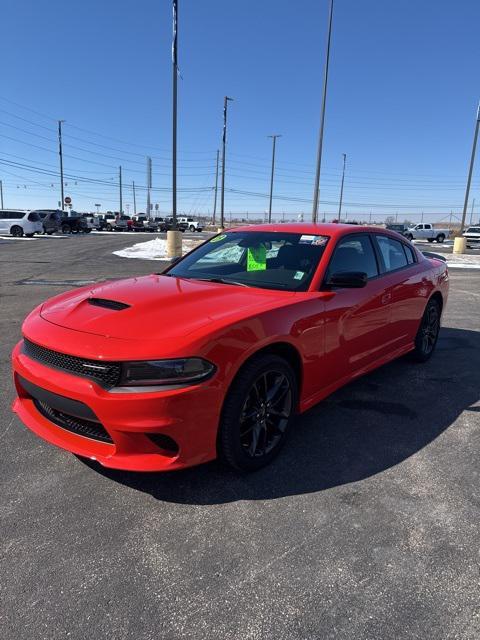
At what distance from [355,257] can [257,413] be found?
1852 mm

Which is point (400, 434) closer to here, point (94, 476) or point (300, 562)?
point (300, 562)


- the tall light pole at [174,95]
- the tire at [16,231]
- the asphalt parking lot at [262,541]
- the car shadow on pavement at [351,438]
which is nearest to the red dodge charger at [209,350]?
the car shadow on pavement at [351,438]

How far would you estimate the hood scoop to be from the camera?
9.86 feet

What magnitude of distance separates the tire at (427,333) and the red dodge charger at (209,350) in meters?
1.10

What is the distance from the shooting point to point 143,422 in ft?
7.94

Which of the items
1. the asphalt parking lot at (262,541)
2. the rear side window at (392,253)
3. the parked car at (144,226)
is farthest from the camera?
the parked car at (144,226)

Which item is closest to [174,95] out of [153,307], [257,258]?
[257,258]

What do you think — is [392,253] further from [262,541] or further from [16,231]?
[16,231]

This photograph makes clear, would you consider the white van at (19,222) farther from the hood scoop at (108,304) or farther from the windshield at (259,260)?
the hood scoop at (108,304)

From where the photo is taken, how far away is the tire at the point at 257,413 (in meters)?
2.70

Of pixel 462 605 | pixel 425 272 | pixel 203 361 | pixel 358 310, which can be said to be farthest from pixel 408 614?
pixel 425 272

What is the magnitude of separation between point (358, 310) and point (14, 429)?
288 centimetres

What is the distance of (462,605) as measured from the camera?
79.0 inches

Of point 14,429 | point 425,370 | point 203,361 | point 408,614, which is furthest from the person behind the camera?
point 425,370
